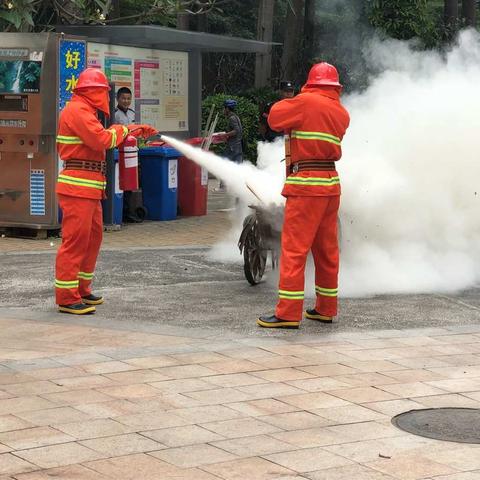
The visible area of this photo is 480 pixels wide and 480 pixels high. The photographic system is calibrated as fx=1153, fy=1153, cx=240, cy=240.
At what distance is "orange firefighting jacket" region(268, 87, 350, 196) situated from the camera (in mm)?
8422

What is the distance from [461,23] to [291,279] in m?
21.9

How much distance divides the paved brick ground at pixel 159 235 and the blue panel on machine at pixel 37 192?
37 centimetres

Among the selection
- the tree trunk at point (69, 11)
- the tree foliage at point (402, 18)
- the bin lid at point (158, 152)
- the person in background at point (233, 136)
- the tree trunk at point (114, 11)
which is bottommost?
the bin lid at point (158, 152)

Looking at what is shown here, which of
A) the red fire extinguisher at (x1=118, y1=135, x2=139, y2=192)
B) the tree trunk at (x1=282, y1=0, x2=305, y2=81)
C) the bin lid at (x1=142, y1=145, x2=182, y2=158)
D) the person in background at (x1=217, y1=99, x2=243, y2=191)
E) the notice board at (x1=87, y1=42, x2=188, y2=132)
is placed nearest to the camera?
the red fire extinguisher at (x1=118, y1=135, x2=139, y2=192)

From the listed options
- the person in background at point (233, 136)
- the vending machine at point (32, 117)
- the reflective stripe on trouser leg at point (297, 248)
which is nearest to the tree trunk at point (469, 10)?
the person in background at point (233, 136)

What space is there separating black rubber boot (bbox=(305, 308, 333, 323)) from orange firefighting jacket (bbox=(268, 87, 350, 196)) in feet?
3.11

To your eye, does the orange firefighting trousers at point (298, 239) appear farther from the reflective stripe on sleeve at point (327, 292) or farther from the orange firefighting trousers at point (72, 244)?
the orange firefighting trousers at point (72, 244)

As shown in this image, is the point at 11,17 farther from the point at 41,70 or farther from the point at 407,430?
the point at 407,430

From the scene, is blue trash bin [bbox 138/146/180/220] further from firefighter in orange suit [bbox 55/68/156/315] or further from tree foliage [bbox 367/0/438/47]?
tree foliage [bbox 367/0/438/47]

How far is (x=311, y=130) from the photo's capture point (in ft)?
27.8

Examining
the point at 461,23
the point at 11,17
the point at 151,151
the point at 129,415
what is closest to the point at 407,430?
the point at 129,415

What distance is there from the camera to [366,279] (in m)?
10.3

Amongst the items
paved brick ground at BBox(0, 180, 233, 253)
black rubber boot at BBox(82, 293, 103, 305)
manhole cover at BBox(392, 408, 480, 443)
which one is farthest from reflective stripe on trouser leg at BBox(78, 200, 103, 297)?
manhole cover at BBox(392, 408, 480, 443)

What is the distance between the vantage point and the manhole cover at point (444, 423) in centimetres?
589
